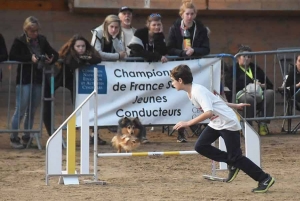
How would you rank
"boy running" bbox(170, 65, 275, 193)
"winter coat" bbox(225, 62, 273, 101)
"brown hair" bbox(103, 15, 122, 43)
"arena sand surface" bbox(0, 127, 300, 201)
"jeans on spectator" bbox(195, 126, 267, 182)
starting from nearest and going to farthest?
1. "arena sand surface" bbox(0, 127, 300, 201)
2. "boy running" bbox(170, 65, 275, 193)
3. "jeans on spectator" bbox(195, 126, 267, 182)
4. "brown hair" bbox(103, 15, 122, 43)
5. "winter coat" bbox(225, 62, 273, 101)

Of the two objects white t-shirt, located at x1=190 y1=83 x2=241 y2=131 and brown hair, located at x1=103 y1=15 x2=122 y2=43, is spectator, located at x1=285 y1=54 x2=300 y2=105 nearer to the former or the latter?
brown hair, located at x1=103 y1=15 x2=122 y2=43

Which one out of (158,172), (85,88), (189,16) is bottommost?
(158,172)

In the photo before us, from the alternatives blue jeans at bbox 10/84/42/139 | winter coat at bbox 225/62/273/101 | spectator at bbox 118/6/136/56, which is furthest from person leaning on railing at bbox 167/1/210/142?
blue jeans at bbox 10/84/42/139

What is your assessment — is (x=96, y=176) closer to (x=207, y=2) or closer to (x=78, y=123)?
(x=78, y=123)

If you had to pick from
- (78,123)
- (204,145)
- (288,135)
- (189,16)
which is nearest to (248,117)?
(288,135)

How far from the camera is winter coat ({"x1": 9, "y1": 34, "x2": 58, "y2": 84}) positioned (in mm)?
12375

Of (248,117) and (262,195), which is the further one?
(248,117)

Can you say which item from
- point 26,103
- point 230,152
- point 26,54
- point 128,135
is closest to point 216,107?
point 230,152

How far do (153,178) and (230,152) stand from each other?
120cm

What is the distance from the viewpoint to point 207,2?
57.7 ft

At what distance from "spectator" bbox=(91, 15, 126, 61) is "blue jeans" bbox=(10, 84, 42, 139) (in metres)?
1.06

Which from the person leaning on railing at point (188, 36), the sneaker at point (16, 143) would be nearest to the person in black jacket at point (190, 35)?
the person leaning on railing at point (188, 36)

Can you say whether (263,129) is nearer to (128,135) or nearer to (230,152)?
(128,135)

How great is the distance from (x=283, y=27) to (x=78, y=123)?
7483 mm
